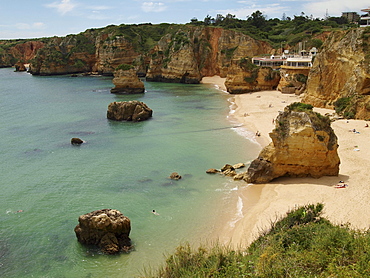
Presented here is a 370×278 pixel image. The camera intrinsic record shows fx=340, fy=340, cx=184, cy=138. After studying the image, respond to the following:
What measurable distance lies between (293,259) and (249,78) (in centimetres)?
5763

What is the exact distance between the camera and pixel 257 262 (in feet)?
34.0

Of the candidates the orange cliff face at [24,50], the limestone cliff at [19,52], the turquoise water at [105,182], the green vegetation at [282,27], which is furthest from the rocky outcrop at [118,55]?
the orange cliff face at [24,50]

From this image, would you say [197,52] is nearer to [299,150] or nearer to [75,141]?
[75,141]

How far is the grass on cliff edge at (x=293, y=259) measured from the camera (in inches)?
382

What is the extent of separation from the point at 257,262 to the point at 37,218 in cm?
1421

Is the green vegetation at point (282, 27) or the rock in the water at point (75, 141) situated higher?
the green vegetation at point (282, 27)

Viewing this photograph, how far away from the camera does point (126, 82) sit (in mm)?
68125

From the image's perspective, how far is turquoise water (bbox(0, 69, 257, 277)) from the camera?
53.2 ft

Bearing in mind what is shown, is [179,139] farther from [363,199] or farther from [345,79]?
[345,79]

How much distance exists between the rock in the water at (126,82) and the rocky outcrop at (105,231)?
53.6m

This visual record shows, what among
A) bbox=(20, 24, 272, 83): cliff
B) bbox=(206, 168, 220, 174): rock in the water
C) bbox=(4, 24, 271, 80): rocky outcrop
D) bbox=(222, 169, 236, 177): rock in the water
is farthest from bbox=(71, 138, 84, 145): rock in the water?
bbox=(4, 24, 271, 80): rocky outcrop

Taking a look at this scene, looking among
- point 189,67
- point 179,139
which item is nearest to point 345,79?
point 179,139

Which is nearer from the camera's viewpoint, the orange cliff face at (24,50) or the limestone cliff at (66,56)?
the limestone cliff at (66,56)

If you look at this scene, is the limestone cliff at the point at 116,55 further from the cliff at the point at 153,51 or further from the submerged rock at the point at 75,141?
the submerged rock at the point at 75,141
